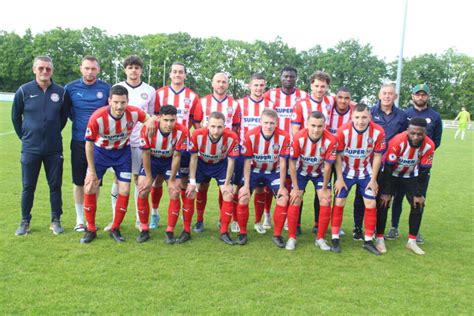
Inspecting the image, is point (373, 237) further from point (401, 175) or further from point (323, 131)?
point (323, 131)

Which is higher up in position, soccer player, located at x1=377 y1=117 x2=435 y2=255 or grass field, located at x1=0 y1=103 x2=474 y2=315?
soccer player, located at x1=377 y1=117 x2=435 y2=255

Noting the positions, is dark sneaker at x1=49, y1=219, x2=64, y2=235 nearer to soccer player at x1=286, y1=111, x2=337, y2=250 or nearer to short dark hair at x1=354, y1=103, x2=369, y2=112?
soccer player at x1=286, y1=111, x2=337, y2=250

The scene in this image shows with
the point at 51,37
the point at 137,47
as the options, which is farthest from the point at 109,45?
the point at 51,37

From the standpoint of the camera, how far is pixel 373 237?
5.02 m

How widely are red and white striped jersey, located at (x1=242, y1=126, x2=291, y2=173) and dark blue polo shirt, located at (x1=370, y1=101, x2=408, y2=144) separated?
122 cm

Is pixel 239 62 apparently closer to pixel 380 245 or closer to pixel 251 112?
pixel 251 112

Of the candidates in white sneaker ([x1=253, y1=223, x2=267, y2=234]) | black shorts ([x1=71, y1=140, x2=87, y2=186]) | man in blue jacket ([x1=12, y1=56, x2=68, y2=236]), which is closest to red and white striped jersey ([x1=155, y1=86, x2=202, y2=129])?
black shorts ([x1=71, y1=140, x2=87, y2=186])

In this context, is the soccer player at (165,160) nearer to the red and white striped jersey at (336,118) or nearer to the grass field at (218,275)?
the grass field at (218,275)

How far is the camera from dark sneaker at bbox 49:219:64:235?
4.65m

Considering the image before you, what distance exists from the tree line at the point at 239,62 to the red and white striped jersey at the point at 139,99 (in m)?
46.8

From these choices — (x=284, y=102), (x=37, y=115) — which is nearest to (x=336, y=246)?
(x=284, y=102)

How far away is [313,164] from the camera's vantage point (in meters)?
4.66

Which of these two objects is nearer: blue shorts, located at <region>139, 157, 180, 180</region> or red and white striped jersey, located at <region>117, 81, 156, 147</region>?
blue shorts, located at <region>139, 157, 180, 180</region>

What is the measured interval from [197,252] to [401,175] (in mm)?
2592
